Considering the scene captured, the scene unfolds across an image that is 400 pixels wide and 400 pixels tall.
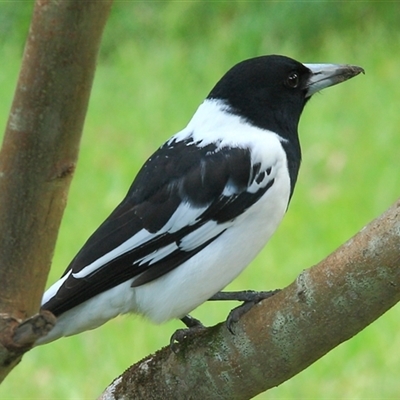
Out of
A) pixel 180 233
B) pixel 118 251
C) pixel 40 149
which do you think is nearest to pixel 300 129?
pixel 180 233

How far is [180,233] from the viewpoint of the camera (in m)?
2.42

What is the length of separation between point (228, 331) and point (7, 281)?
1.67ft

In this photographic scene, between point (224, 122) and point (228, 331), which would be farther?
point (224, 122)

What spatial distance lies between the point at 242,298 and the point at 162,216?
0.30m

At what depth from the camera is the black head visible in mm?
2742

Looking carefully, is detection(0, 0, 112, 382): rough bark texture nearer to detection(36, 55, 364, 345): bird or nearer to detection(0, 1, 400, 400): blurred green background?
detection(36, 55, 364, 345): bird

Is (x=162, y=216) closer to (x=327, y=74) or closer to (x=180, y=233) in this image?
(x=180, y=233)

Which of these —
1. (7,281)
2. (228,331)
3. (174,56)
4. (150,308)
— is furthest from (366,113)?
(7,281)

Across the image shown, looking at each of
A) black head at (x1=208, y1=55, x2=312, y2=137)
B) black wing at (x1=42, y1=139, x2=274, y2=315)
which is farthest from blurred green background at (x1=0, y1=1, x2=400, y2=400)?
black wing at (x1=42, y1=139, x2=274, y2=315)

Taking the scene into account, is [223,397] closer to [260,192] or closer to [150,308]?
[150,308]

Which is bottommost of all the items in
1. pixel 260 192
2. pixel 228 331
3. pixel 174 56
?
pixel 228 331

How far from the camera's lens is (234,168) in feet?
8.23

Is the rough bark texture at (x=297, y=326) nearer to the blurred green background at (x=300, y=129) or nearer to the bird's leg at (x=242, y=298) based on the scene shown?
the bird's leg at (x=242, y=298)

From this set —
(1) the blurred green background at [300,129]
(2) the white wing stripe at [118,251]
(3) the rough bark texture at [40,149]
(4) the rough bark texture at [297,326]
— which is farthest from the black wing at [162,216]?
(1) the blurred green background at [300,129]
